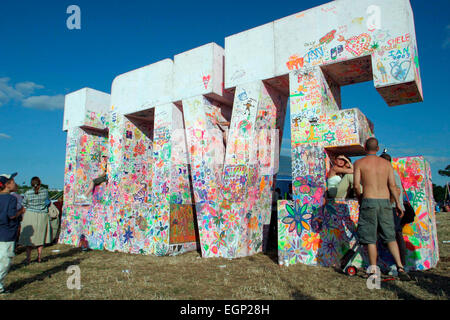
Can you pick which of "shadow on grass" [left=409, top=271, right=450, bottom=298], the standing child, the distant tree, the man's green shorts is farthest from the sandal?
the distant tree

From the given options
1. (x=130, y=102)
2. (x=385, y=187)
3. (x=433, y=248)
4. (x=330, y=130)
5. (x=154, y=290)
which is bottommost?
(x=154, y=290)

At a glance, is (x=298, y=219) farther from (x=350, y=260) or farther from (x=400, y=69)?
(x=400, y=69)

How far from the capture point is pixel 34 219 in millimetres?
6938

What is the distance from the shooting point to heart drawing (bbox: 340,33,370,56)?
6.12m

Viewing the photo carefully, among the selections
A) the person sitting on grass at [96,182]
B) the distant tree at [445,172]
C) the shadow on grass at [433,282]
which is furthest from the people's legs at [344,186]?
the distant tree at [445,172]

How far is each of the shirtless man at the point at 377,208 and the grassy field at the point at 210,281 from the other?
490mm

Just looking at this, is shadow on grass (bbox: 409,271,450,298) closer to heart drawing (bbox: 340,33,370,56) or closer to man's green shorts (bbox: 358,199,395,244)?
man's green shorts (bbox: 358,199,395,244)

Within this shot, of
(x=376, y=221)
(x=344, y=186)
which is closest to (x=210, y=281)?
(x=376, y=221)

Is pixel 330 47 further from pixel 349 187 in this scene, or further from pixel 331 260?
pixel 331 260

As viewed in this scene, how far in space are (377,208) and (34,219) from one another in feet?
21.8

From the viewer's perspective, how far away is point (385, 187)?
4.54 meters

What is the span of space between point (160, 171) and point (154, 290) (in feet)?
14.8

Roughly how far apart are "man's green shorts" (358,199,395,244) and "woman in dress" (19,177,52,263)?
6.36 meters
